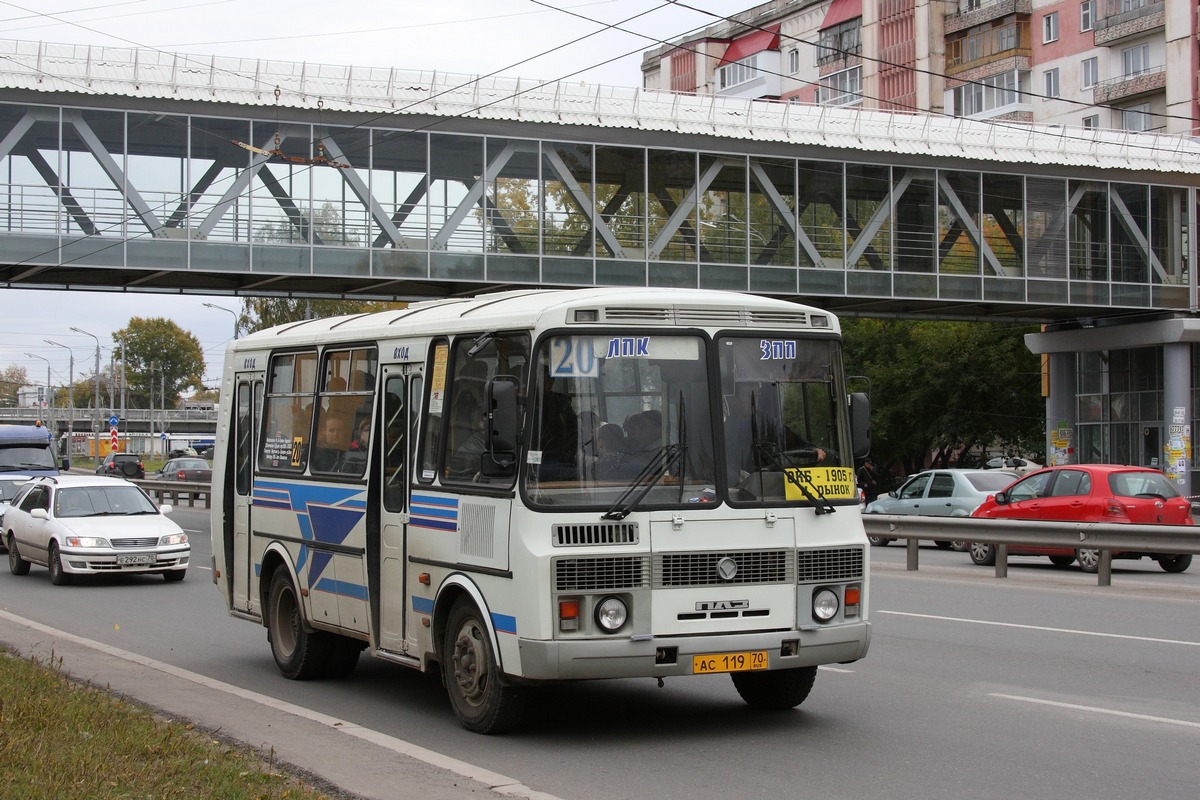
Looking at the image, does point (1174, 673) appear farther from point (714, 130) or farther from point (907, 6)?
point (907, 6)

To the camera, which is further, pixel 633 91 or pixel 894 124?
pixel 894 124

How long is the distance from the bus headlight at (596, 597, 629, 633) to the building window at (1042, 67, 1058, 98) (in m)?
65.2

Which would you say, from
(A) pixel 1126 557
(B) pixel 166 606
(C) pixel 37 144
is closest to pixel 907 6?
(C) pixel 37 144

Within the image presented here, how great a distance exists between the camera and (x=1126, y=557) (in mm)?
21516

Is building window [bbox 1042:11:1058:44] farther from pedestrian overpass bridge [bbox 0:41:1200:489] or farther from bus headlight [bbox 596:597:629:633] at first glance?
bus headlight [bbox 596:597:629:633]

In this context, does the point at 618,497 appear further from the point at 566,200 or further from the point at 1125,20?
the point at 1125,20

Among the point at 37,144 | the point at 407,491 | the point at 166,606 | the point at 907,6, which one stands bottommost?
the point at 166,606

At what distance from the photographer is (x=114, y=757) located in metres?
7.34

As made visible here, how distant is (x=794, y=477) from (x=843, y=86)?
76.8 m

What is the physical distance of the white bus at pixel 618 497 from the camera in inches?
323

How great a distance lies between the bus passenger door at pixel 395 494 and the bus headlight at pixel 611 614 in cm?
189

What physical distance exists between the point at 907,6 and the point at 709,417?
7117 cm

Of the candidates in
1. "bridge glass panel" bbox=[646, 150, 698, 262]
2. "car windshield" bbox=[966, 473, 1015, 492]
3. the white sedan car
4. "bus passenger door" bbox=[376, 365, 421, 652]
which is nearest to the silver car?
"car windshield" bbox=[966, 473, 1015, 492]

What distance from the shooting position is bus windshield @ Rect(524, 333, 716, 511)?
27.2ft
